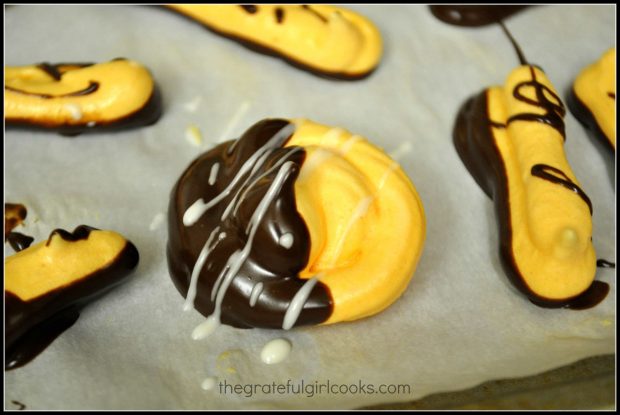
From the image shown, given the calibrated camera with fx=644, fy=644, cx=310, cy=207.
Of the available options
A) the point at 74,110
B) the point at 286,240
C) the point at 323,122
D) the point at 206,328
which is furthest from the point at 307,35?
the point at 206,328

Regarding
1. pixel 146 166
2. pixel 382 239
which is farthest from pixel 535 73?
pixel 146 166

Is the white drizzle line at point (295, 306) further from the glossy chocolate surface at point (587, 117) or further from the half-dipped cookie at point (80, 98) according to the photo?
the glossy chocolate surface at point (587, 117)

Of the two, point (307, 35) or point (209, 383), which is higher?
point (307, 35)

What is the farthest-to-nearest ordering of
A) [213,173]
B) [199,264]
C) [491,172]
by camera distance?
[491,172] < [213,173] < [199,264]

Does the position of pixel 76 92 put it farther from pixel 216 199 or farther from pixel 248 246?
pixel 248 246

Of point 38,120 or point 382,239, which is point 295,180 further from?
point 38,120

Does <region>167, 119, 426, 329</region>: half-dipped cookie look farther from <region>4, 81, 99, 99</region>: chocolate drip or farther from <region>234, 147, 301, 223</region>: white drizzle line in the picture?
<region>4, 81, 99, 99</region>: chocolate drip

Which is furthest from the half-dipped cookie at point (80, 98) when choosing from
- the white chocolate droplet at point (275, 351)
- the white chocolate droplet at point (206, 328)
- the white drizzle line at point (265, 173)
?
the white chocolate droplet at point (275, 351)
